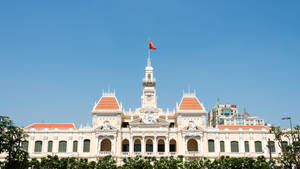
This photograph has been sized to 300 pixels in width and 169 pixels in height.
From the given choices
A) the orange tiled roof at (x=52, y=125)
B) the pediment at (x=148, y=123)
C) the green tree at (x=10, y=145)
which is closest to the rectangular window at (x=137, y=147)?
the pediment at (x=148, y=123)

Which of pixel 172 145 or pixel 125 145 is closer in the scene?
pixel 125 145

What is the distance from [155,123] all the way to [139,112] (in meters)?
7.02

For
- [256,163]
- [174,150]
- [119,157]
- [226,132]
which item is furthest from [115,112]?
[256,163]

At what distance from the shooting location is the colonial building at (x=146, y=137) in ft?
232

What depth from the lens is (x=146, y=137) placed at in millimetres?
71625

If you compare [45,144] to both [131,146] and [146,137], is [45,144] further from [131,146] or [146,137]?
[146,137]

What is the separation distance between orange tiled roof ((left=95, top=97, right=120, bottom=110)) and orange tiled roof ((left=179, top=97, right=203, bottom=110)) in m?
15.7

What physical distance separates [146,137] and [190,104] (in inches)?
545

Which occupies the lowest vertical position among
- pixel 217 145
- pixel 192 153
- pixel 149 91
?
pixel 192 153

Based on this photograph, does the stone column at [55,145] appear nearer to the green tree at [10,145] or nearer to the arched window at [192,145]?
the green tree at [10,145]

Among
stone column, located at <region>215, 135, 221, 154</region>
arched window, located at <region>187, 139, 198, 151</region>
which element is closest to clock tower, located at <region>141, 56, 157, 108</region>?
arched window, located at <region>187, 139, 198, 151</region>

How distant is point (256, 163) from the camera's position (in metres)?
56.0

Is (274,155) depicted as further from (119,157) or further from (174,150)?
(119,157)

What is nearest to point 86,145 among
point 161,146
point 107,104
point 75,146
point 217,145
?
point 75,146
